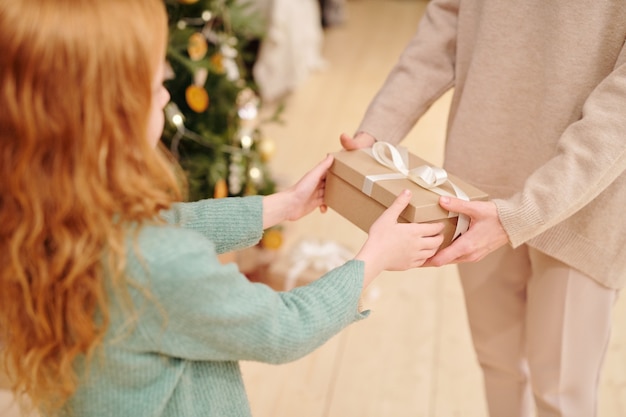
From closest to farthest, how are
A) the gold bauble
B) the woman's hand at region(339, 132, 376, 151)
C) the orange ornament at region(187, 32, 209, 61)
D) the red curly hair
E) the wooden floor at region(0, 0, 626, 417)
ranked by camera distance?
the red curly hair → the woman's hand at region(339, 132, 376, 151) → the wooden floor at region(0, 0, 626, 417) → the orange ornament at region(187, 32, 209, 61) → the gold bauble

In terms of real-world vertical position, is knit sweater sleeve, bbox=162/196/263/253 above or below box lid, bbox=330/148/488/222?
below

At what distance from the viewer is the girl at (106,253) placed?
0.71 meters

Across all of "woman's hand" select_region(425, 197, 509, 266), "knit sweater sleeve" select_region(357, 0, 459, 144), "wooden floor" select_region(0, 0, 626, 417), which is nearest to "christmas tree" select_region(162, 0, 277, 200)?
"wooden floor" select_region(0, 0, 626, 417)

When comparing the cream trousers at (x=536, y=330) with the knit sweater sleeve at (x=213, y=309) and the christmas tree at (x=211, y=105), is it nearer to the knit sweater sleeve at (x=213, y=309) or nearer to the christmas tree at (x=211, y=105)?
the knit sweater sleeve at (x=213, y=309)

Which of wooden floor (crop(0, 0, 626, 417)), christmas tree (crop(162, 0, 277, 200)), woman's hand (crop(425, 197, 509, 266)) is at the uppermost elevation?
woman's hand (crop(425, 197, 509, 266))

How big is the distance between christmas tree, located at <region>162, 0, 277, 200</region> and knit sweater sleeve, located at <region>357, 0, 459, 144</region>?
0.77m

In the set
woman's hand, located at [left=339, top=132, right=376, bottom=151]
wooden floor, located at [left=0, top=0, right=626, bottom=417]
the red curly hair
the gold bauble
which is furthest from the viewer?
the gold bauble

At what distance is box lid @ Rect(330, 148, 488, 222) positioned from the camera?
1.01 meters

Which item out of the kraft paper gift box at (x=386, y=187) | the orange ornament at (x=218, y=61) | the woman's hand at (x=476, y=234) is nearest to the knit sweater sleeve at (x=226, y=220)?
the kraft paper gift box at (x=386, y=187)

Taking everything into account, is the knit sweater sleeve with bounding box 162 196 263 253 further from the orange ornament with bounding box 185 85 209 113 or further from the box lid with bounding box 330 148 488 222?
the orange ornament with bounding box 185 85 209 113

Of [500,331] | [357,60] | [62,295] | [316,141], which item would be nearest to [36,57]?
[62,295]

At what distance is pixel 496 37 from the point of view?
112 centimetres

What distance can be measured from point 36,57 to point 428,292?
66.3 inches

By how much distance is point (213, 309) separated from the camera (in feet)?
2.58
